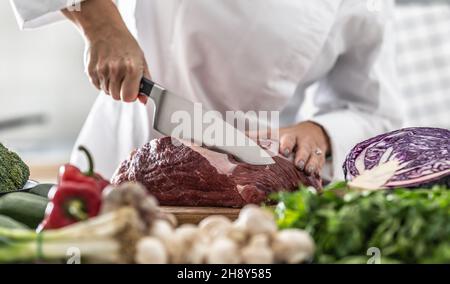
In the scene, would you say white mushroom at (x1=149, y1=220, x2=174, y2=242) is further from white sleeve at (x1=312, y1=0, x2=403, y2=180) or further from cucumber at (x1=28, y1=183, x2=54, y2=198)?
white sleeve at (x1=312, y1=0, x2=403, y2=180)

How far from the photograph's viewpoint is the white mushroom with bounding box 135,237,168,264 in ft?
2.92

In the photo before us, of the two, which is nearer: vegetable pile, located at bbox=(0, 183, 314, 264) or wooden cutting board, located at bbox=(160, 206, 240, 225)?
vegetable pile, located at bbox=(0, 183, 314, 264)

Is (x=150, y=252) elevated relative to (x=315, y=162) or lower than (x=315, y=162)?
lower

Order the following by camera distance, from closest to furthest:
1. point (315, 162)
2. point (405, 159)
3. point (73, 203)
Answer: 1. point (73, 203)
2. point (405, 159)
3. point (315, 162)

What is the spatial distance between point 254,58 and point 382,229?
129cm

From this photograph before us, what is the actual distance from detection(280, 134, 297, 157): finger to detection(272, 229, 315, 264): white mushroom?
1.11m

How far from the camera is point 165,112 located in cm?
172

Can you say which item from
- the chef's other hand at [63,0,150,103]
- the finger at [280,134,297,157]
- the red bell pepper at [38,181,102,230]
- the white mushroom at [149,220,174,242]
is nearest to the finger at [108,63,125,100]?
the chef's other hand at [63,0,150,103]

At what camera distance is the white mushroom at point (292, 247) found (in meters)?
0.90

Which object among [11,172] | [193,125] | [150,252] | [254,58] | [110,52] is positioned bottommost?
[150,252]

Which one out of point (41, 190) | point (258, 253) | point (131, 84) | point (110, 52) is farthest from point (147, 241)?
point (110, 52)

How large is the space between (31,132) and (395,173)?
310cm

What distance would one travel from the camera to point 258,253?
0.90 m

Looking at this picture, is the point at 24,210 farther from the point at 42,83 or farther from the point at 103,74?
the point at 42,83
